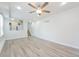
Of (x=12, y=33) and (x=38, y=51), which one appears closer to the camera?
(x=38, y=51)

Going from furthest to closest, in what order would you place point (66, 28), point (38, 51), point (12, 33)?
1. point (12, 33)
2. point (66, 28)
3. point (38, 51)

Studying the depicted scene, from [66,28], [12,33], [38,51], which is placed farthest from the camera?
[12,33]

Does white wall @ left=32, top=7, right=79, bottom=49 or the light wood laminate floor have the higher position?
white wall @ left=32, top=7, right=79, bottom=49

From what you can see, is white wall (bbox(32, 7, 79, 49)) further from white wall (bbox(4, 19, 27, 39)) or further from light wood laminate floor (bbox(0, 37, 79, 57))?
white wall (bbox(4, 19, 27, 39))

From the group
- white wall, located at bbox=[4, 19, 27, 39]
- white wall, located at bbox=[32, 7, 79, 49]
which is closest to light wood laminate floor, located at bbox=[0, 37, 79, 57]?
white wall, located at bbox=[32, 7, 79, 49]

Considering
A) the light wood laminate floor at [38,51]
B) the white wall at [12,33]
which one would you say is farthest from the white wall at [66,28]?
the white wall at [12,33]

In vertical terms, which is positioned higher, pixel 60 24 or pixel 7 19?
pixel 7 19

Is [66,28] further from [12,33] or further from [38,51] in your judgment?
[12,33]

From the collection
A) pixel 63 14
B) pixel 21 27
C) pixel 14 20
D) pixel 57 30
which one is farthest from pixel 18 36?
pixel 63 14

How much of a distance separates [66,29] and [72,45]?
1070 millimetres

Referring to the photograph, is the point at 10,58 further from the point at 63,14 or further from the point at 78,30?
the point at 63,14

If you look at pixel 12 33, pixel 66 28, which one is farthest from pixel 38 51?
pixel 12 33

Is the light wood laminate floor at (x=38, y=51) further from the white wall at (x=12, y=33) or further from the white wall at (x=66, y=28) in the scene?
the white wall at (x=12, y=33)

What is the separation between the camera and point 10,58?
Result: 3246mm
